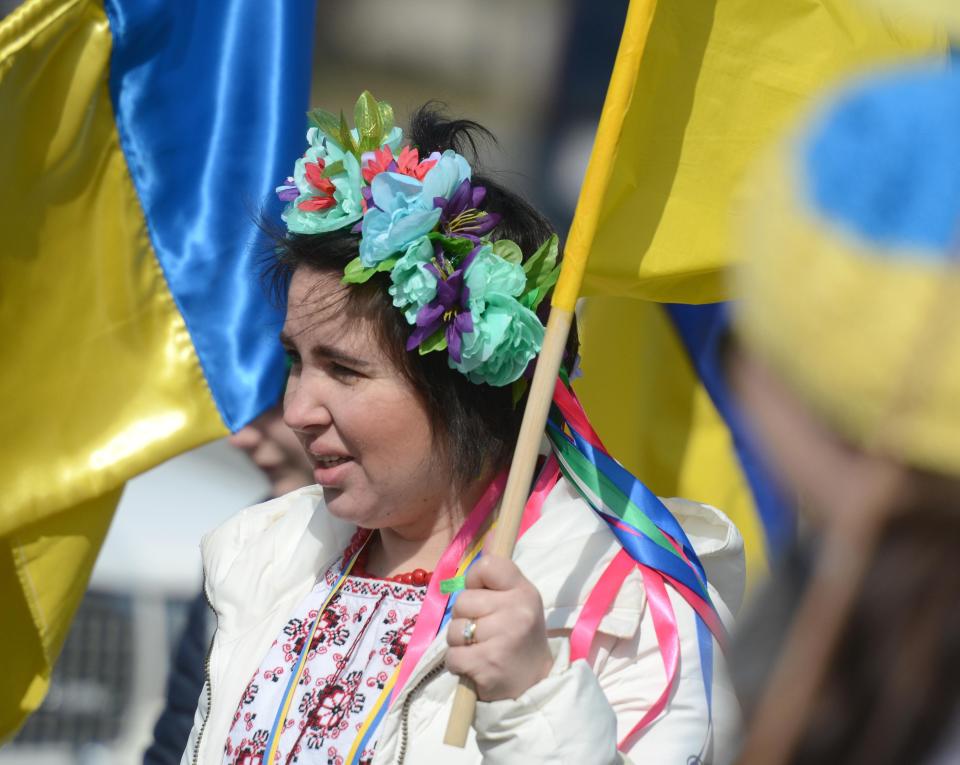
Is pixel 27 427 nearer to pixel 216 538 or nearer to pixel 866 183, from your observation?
pixel 216 538

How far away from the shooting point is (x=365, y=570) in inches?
94.0

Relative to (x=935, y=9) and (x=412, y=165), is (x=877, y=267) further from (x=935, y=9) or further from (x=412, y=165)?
(x=412, y=165)

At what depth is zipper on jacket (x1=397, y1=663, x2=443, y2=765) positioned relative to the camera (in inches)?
77.5

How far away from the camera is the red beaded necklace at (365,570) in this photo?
7.41ft

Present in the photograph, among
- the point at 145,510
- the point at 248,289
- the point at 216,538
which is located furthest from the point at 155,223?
the point at 145,510

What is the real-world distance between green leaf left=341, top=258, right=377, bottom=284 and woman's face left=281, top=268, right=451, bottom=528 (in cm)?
5

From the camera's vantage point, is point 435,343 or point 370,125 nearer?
point 435,343

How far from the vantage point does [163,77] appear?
3.11 metres

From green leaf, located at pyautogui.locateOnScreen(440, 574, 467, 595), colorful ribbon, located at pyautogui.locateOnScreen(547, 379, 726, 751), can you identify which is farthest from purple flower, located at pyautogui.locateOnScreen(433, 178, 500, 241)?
green leaf, located at pyautogui.locateOnScreen(440, 574, 467, 595)

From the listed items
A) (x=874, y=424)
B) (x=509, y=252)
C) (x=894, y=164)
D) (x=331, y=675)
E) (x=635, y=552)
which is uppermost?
(x=894, y=164)

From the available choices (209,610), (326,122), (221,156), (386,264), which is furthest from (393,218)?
(209,610)

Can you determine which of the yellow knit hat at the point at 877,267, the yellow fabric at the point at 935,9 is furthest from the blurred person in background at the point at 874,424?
the yellow fabric at the point at 935,9

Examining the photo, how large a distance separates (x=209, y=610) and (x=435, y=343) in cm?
153

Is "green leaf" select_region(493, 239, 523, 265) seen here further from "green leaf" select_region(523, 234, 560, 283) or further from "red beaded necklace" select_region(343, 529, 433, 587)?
"red beaded necklace" select_region(343, 529, 433, 587)
